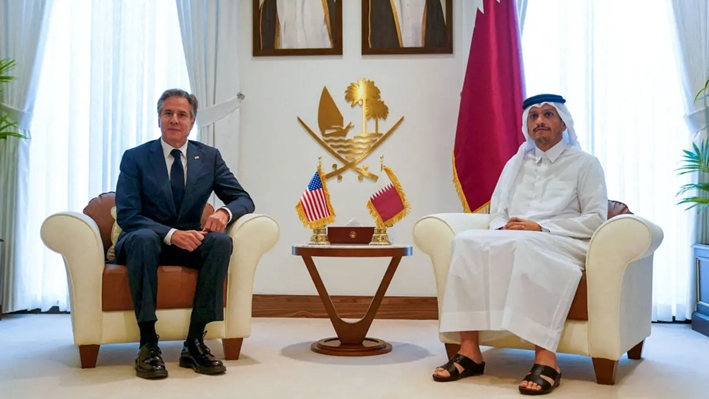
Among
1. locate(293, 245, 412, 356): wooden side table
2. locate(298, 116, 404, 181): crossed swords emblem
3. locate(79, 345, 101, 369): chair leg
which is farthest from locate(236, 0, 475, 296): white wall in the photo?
locate(79, 345, 101, 369): chair leg

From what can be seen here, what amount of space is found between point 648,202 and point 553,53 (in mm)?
1266

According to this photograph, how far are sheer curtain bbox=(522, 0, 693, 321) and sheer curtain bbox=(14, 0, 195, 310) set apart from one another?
2.81m

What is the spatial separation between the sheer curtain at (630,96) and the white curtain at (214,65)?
2186mm

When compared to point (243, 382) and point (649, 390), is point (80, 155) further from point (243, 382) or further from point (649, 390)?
point (649, 390)

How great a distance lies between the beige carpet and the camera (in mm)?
2715

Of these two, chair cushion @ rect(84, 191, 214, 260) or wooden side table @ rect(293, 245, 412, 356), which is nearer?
wooden side table @ rect(293, 245, 412, 356)

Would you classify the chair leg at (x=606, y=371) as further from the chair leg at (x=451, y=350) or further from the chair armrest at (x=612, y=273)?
the chair leg at (x=451, y=350)

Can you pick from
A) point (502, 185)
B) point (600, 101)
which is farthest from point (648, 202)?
point (502, 185)

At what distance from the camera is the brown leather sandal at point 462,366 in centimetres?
294

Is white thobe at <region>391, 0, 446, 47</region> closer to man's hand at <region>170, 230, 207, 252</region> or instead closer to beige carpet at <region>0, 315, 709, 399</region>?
beige carpet at <region>0, 315, 709, 399</region>

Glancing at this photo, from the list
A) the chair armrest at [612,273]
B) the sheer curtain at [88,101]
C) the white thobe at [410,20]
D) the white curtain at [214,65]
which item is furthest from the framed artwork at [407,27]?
the chair armrest at [612,273]

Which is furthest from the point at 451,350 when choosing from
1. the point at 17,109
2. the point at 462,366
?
the point at 17,109

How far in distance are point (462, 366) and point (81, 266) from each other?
5.79ft

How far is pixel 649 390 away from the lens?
9.21 feet
